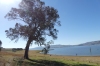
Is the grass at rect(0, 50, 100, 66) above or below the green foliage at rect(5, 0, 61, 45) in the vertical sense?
below

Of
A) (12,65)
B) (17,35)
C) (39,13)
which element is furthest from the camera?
(17,35)

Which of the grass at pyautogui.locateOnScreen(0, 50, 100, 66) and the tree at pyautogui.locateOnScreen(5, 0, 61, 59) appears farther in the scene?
the tree at pyautogui.locateOnScreen(5, 0, 61, 59)

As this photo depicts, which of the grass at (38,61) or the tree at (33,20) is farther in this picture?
the tree at (33,20)

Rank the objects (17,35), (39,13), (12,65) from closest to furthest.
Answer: (12,65)
(39,13)
(17,35)

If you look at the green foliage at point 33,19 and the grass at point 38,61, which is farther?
the green foliage at point 33,19

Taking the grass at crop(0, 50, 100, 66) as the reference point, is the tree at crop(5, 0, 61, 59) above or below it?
above

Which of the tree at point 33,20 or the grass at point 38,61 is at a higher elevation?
the tree at point 33,20

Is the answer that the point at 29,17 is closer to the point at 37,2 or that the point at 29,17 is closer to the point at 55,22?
the point at 37,2

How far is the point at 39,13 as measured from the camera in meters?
33.9

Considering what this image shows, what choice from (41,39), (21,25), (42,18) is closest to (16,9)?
(21,25)

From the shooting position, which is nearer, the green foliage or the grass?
the grass

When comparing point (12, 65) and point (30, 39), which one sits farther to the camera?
point (30, 39)

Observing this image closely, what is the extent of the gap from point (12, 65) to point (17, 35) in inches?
1110

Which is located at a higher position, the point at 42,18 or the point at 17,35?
the point at 42,18
